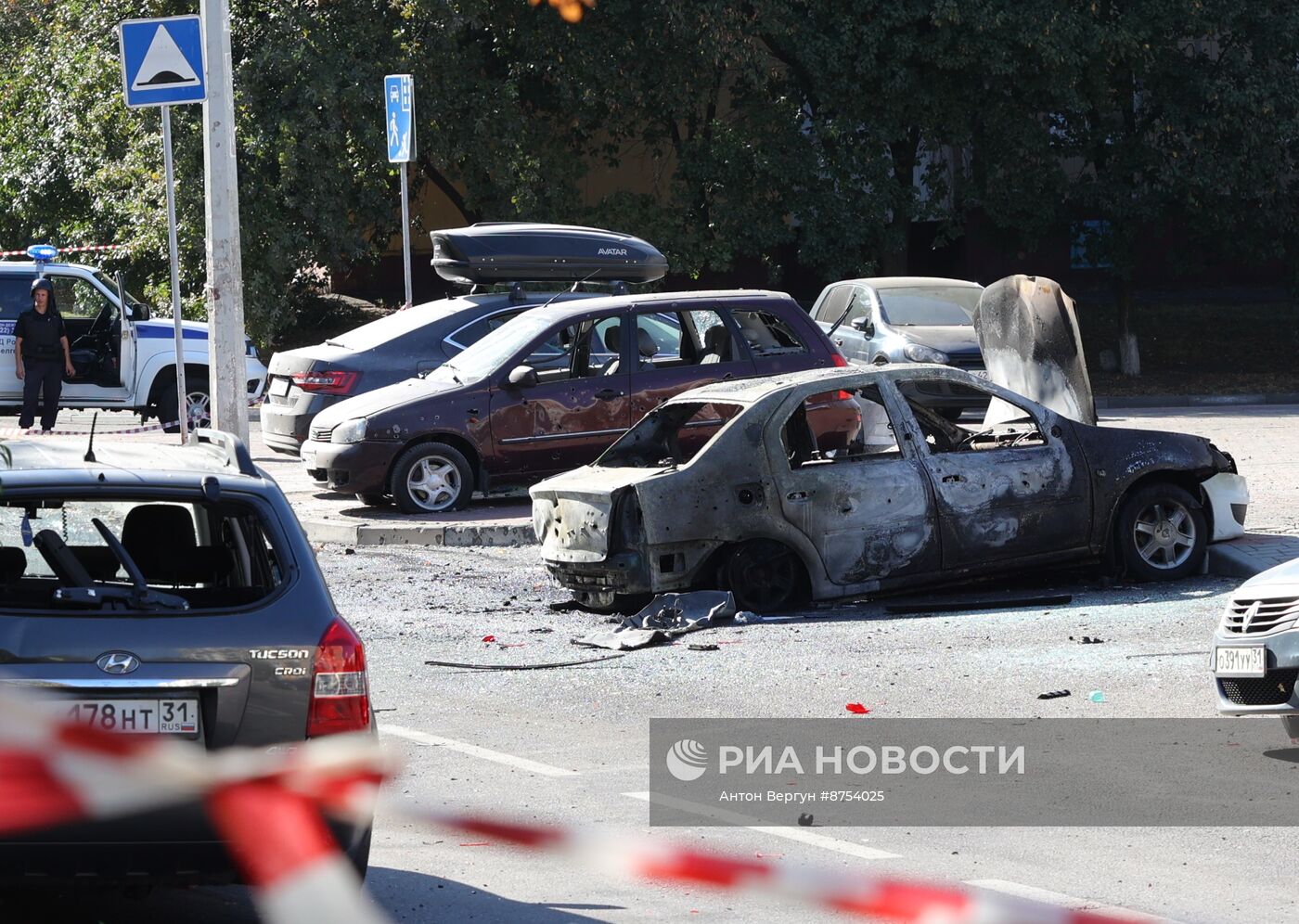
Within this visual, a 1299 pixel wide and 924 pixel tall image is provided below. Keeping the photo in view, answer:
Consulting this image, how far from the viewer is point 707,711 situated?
825 centimetres

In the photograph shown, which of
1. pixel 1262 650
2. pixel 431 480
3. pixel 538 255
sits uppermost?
pixel 538 255

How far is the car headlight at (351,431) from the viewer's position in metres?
14.5

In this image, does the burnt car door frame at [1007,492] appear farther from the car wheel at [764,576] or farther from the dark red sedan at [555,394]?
the dark red sedan at [555,394]

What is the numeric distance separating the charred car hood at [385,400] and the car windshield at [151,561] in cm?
852

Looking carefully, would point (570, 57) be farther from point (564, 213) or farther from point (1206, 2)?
point (1206, 2)

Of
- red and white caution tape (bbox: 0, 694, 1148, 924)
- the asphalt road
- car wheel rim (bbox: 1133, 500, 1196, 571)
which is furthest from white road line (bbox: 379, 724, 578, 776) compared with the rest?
car wheel rim (bbox: 1133, 500, 1196, 571)

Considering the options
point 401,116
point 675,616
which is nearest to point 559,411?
point 675,616

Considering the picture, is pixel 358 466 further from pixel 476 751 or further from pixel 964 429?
pixel 476 751

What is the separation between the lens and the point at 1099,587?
11.3 meters

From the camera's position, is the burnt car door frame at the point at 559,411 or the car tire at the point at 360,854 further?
the burnt car door frame at the point at 559,411

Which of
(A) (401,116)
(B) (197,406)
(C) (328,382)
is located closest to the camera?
(C) (328,382)

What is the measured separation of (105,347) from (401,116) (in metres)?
5.18

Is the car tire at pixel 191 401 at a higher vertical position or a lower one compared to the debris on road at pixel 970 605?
higher

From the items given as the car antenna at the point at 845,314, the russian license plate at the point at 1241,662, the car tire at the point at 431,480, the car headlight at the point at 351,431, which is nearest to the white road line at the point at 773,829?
the russian license plate at the point at 1241,662
